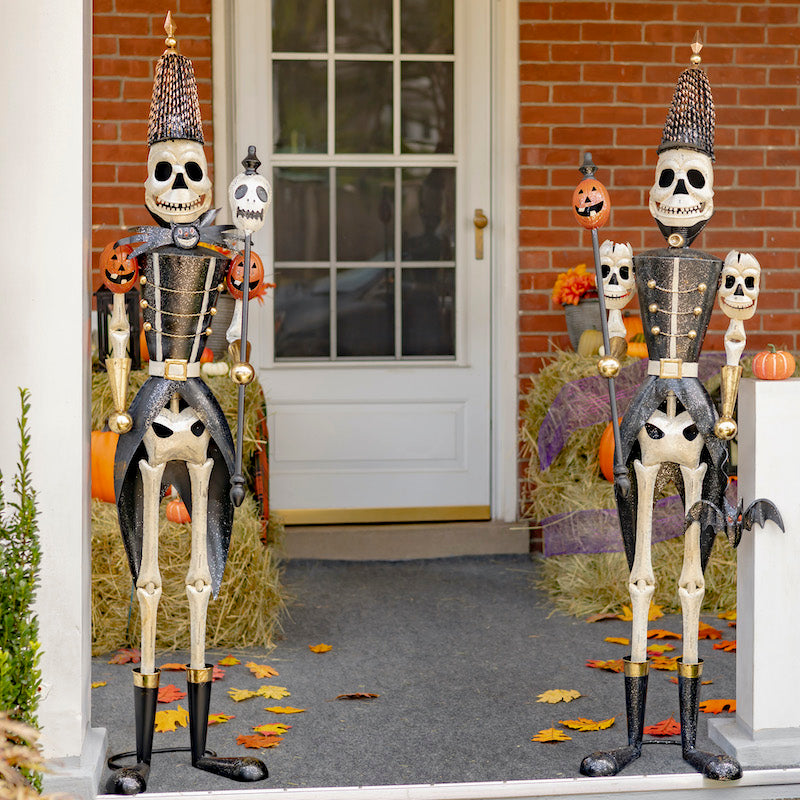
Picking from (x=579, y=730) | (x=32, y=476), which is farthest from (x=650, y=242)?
(x=32, y=476)

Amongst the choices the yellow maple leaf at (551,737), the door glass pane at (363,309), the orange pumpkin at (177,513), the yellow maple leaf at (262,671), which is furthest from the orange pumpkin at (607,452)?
the orange pumpkin at (177,513)

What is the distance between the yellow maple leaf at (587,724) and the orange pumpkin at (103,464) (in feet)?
5.40

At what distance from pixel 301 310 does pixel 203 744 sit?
2687 mm

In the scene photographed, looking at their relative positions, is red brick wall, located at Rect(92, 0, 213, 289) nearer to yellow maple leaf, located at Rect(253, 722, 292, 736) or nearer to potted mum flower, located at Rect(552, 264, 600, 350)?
potted mum flower, located at Rect(552, 264, 600, 350)

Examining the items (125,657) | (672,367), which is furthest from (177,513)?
(672,367)

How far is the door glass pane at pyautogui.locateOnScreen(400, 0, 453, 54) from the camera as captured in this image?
4969mm

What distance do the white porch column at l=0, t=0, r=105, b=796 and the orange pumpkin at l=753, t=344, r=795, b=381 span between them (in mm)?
1597

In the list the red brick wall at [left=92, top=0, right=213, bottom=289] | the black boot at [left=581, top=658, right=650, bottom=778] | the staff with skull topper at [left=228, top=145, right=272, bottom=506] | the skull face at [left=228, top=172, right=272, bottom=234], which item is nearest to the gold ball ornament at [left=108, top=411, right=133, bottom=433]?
the staff with skull topper at [left=228, top=145, right=272, bottom=506]

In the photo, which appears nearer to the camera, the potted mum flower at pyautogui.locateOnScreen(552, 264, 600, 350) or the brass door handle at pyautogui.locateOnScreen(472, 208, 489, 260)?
the potted mum flower at pyautogui.locateOnScreen(552, 264, 600, 350)

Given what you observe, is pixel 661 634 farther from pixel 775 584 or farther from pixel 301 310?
pixel 301 310

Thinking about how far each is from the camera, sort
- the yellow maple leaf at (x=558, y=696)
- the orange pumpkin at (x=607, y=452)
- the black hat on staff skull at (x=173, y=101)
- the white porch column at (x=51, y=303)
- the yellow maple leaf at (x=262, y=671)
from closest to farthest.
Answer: the white porch column at (x=51, y=303)
the black hat on staff skull at (x=173, y=101)
the yellow maple leaf at (x=558, y=696)
the yellow maple leaf at (x=262, y=671)
the orange pumpkin at (x=607, y=452)

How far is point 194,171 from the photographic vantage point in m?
2.61

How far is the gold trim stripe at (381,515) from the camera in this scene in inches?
199

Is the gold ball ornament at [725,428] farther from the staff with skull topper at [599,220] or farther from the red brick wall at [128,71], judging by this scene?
the red brick wall at [128,71]
